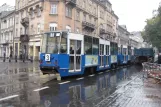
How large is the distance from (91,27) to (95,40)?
3069 centimetres

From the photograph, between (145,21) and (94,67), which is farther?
(145,21)

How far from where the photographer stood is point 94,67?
18.8 m

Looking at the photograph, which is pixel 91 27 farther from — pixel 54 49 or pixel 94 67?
pixel 54 49

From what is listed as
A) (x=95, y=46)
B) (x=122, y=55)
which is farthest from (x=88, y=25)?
(x=95, y=46)

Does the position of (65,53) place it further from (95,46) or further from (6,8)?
(6,8)

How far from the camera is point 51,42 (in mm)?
14172

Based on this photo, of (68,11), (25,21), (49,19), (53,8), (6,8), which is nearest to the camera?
(49,19)

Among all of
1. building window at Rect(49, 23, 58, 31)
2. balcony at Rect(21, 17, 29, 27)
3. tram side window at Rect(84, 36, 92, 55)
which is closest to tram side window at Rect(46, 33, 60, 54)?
tram side window at Rect(84, 36, 92, 55)

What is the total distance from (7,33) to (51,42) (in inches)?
1812

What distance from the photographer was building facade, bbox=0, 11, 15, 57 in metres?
53.6

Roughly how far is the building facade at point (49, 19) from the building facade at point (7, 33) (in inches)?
149

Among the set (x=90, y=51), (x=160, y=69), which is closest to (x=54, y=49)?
(x=90, y=51)

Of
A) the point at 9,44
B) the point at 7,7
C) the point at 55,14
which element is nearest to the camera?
the point at 55,14

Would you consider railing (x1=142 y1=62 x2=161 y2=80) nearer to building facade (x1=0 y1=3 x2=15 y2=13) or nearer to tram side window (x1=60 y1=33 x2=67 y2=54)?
tram side window (x1=60 y1=33 x2=67 y2=54)
